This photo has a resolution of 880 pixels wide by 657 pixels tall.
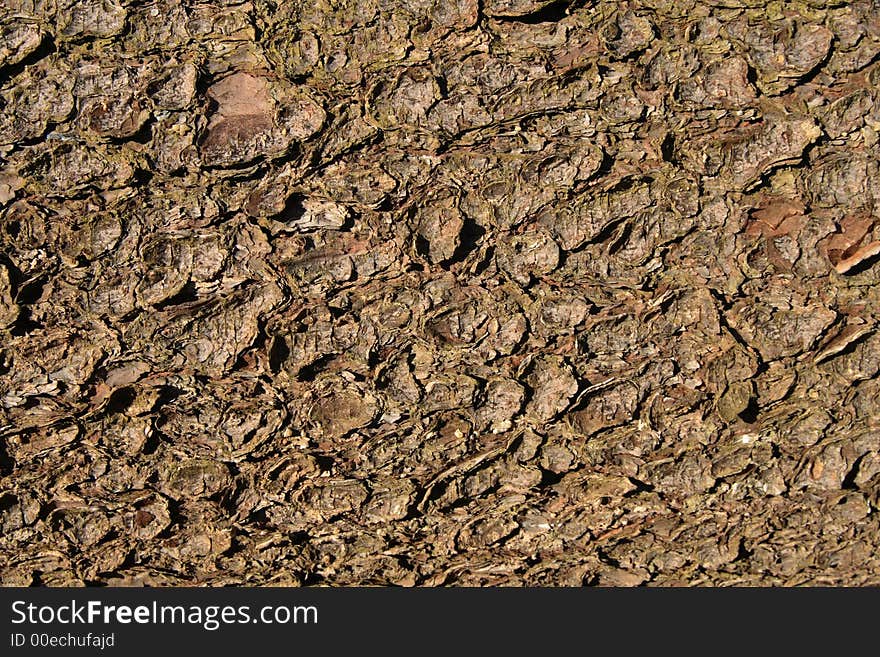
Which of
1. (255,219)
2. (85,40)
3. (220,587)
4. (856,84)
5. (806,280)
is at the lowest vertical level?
(220,587)

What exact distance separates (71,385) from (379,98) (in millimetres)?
739

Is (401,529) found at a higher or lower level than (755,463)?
lower

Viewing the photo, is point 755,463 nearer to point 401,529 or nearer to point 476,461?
point 476,461

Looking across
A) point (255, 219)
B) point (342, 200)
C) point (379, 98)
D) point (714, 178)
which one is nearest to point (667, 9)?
point (714, 178)

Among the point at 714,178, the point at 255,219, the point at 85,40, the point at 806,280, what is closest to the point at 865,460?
the point at 806,280

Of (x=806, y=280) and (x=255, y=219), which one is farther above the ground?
(x=255, y=219)

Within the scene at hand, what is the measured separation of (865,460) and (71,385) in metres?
1.41

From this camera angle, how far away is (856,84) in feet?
4.17

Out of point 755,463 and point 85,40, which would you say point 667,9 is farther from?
point 85,40

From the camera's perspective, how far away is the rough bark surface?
4.17ft

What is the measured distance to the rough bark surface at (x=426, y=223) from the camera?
4.17ft

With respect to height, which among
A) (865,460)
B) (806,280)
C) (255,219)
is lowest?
(865,460)

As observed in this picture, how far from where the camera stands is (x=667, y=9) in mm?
1273

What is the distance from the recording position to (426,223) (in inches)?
50.1
